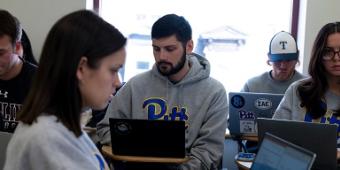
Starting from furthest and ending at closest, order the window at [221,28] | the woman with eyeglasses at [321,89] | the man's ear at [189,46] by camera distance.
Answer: the window at [221,28]
the man's ear at [189,46]
the woman with eyeglasses at [321,89]

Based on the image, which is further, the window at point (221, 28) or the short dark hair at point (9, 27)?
the window at point (221, 28)

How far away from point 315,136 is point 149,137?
739mm

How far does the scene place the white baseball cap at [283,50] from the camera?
3328 mm

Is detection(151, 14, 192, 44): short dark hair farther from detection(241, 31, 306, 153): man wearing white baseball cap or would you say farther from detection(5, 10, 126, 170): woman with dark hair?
detection(5, 10, 126, 170): woman with dark hair

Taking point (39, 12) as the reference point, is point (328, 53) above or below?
below

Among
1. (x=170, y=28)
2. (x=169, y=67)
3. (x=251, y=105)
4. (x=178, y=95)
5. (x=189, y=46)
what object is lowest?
(x=251, y=105)

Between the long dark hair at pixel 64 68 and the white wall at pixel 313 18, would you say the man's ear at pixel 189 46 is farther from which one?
the long dark hair at pixel 64 68

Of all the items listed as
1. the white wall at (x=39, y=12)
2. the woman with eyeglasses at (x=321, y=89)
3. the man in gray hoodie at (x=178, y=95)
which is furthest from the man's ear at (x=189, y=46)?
the white wall at (x=39, y=12)

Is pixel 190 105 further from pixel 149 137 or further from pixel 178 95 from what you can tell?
pixel 149 137

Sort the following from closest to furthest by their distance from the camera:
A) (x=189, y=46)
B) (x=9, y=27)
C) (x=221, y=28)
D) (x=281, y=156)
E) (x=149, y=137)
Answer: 1. (x=281, y=156)
2. (x=149, y=137)
3. (x=9, y=27)
4. (x=189, y=46)
5. (x=221, y=28)

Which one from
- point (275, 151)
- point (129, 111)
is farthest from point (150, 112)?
point (275, 151)

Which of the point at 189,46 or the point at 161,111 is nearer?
the point at 161,111

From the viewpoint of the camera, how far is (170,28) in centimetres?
253

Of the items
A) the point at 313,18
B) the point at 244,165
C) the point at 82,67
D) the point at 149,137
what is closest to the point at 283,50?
the point at 313,18
